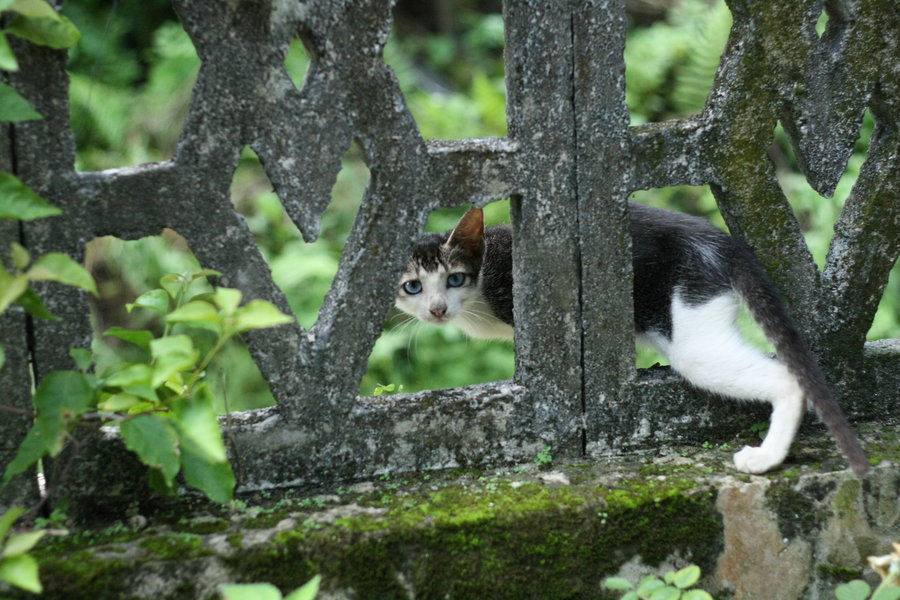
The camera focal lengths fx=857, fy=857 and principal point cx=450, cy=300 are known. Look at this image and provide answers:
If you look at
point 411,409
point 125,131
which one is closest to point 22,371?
point 411,409

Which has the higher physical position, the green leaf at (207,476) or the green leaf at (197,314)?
the green leaf at (197,314)

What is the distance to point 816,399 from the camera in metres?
2.22

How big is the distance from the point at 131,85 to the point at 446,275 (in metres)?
5.00

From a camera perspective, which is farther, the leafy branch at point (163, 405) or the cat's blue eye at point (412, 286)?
the cat's blue eye at point (412, 286)

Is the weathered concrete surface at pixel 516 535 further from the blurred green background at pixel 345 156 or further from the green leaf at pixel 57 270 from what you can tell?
the blurred green background at pixel 345 156

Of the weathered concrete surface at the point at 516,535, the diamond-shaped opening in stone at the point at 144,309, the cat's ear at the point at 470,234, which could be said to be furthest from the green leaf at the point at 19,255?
the diamond-shaped opening in stone at the point at 144,309

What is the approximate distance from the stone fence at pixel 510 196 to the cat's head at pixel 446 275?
1.02m

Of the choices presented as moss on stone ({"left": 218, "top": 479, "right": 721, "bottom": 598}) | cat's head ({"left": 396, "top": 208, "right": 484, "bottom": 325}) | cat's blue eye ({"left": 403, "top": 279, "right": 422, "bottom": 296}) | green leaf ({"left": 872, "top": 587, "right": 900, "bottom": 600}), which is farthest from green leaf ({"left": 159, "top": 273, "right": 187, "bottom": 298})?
green leaf ({"left": 872, "top": 587, "right": 900, "bottom": 600})

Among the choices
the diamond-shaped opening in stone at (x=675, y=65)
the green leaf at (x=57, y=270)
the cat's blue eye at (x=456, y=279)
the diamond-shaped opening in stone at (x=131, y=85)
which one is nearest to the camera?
the green leaf at (x=57, y=270)

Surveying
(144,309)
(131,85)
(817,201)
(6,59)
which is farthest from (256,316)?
(131,85)

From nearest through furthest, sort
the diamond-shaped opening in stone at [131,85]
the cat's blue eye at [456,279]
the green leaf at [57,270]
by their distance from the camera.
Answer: the green leaf at [57,270], the cat's blue eye at [456,279], the diamond-shaped opening in stone at [131,85]

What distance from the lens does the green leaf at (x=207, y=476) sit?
69.2 inches

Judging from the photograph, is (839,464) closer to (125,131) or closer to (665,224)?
(665,224)

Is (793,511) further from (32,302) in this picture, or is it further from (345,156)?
(345,156)
